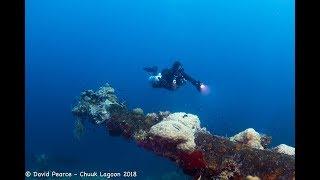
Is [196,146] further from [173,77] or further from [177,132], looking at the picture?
[173,77]

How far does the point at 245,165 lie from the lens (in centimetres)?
727

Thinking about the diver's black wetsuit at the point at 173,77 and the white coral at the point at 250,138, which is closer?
the white coral at the point at 250,138

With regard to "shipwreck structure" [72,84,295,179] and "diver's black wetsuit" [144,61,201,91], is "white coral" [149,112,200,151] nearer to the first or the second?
"shipwreck structure" [72,84,295,179]

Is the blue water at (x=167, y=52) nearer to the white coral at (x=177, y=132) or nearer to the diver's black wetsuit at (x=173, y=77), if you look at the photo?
the diver's black wetsuit at (x=173, y=77)

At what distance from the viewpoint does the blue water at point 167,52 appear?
48750mm

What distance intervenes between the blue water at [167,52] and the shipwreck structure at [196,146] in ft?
112

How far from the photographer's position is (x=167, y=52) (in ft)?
207

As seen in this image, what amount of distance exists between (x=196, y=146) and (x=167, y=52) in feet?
182

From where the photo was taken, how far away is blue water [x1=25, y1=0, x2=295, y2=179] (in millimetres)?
48750

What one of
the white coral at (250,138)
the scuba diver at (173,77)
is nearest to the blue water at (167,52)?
the scuba diver at (173,77)

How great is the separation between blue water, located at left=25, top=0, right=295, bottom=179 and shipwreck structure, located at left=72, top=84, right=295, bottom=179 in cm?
3408

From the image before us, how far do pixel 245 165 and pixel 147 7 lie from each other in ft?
188

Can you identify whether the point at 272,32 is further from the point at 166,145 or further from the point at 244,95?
the point at 166,145
